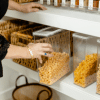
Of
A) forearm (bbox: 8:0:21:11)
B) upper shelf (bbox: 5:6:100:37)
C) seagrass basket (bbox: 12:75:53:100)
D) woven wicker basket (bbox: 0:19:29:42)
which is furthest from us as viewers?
Result: seagrass basket (bbox: 12:75:53:100)

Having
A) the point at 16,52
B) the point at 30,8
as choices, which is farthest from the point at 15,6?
the point at 16,52

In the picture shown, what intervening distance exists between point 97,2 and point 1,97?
1420 mm

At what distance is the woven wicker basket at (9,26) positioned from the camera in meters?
1.41

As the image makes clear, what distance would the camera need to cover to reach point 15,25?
154cm

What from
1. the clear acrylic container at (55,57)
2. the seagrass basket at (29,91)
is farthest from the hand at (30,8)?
the seagrass basket at (29,91)

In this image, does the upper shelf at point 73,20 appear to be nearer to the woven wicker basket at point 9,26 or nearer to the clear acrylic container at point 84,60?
the clear acrylic container at point 84,60

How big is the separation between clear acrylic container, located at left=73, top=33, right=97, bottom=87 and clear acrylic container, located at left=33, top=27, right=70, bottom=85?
0.09 metres

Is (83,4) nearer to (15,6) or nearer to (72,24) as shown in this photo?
(72,24)

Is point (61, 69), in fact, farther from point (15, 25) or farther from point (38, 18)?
point (15, 25)

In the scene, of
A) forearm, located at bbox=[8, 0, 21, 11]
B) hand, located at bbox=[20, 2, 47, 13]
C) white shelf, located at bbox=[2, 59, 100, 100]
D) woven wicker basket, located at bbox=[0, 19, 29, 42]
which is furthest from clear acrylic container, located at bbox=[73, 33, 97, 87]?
woven wicker basket, located at bbox=[0, 19, 29, 42]

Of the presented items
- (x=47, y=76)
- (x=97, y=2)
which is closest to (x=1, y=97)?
(x=47, y=76)

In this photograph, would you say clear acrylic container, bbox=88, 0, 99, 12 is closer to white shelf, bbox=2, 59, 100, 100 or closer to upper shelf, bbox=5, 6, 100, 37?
upper shelf, bbox=5, 6, 100, 37

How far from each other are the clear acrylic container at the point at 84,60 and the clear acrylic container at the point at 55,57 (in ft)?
0.28

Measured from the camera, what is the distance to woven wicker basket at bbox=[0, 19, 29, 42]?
Answer: 1.41 m
